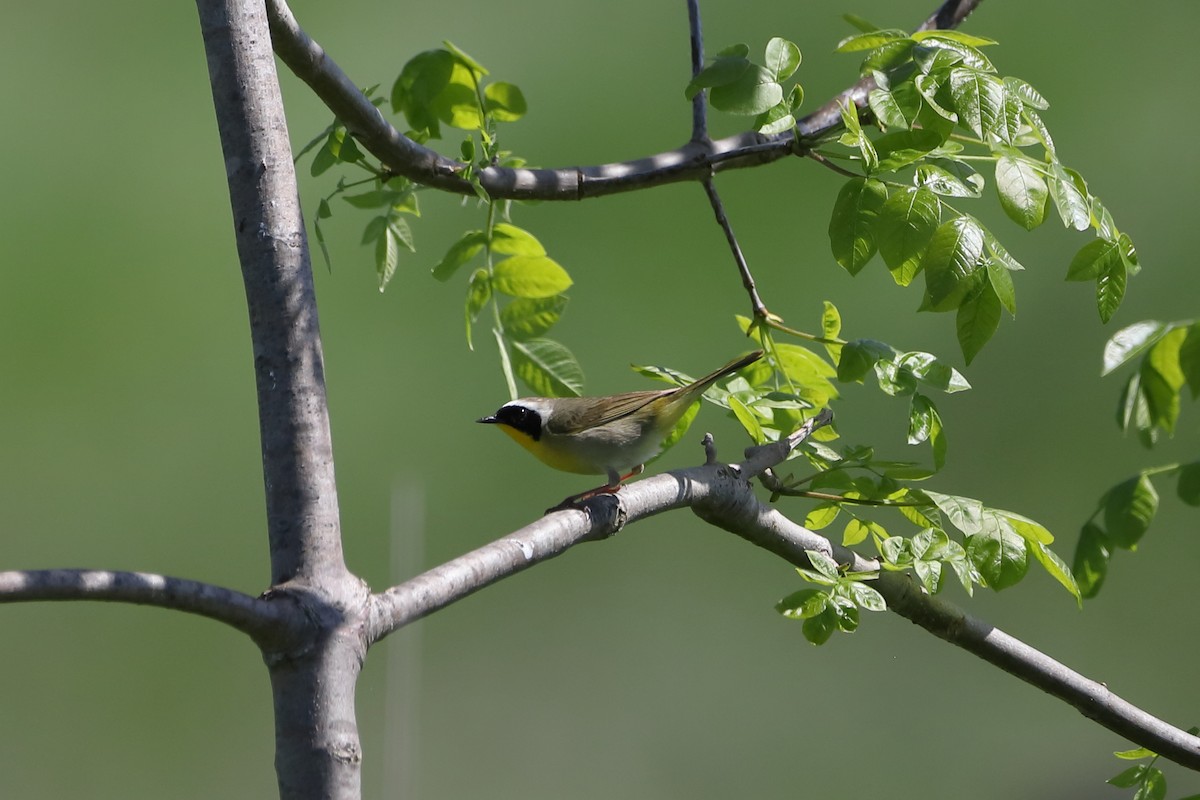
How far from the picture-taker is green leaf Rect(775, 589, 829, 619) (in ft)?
2.65

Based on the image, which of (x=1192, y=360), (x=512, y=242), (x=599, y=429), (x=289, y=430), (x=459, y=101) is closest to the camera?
(x=1192, y=360)

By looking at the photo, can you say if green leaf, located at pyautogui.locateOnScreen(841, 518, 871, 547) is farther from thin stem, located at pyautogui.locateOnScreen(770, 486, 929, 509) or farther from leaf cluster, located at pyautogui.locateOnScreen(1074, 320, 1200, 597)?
leaf cluster, located at pyautogui.locateOnScreen(1074, 320, 1200, 597)

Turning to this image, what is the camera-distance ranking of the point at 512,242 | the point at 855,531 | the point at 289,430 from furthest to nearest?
the point at 512,242 < the point at 855,531 < the point at 289,430

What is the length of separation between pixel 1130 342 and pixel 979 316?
268 millimetres

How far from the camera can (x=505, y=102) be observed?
124 cm

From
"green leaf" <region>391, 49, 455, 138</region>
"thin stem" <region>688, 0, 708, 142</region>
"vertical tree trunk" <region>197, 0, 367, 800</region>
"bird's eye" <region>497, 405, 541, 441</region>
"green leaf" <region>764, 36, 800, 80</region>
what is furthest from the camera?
"bird's eye" <region>497, 405, 541, 441</region>

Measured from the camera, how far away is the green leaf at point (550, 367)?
1128 mm

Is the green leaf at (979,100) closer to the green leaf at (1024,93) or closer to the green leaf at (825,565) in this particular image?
the green leaf at (1024,93)

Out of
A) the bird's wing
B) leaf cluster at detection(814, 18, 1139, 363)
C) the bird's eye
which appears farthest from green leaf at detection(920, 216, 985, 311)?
the bird's eye

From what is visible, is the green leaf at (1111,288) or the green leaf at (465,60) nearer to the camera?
the green leaf at (1111,288)

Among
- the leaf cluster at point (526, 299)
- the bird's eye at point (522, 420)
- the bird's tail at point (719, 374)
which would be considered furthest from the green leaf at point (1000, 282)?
the bird's eye at point (522, 420)

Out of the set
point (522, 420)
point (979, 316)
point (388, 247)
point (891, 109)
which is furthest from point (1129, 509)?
point (522, 420)

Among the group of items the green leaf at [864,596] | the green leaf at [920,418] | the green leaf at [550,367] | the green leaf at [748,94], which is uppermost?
the green leaf at [748,94]

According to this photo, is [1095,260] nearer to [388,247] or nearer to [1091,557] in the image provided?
[1091,557]
